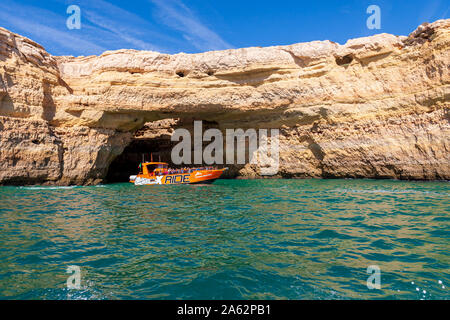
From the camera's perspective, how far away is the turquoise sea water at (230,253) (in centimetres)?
389

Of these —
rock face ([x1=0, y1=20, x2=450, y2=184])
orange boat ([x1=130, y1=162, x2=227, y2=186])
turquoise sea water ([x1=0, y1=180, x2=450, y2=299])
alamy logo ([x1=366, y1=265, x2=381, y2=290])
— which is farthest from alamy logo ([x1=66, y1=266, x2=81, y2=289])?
orange boat ([x1=130, y1=162, x2=227, y2=186])

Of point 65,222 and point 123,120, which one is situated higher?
point 123,120

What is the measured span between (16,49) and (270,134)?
Answer: 67.7 feet

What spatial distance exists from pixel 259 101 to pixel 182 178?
924cm

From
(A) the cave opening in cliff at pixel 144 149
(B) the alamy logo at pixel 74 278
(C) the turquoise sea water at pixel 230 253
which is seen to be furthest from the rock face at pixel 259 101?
(B) the alamy logo at pixel 74 278

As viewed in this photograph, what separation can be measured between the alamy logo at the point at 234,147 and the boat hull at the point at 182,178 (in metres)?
4.21

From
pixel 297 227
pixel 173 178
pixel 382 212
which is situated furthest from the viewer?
pixel 173 178

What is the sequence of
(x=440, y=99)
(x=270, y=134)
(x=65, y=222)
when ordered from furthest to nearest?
(x=270, y=134) < (x=440, y=99) < (x=65, y=222)

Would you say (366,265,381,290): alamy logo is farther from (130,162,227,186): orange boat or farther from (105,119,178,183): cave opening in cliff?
(105,119,178,183): cave opening in cliff

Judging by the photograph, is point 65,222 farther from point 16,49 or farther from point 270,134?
point 270,134

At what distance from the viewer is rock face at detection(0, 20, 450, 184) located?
62.4 feet

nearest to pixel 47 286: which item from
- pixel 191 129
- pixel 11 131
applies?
pixel 11 131

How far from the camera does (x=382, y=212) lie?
8.77m

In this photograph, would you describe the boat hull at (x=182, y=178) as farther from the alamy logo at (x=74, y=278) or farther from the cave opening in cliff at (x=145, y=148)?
the alamy logo at (x=74, y=278)
